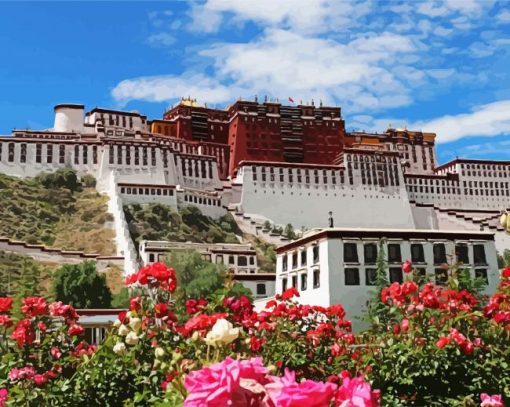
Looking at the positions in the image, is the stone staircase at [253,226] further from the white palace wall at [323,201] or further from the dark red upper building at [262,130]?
the dark red upper building at [262,130]

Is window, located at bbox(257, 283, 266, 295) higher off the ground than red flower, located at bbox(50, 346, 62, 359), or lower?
higher

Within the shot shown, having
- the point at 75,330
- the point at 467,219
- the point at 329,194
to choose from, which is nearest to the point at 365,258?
the point at 75,330

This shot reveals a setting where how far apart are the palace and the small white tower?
0.39 ft

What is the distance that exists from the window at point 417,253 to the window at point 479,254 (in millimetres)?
2901

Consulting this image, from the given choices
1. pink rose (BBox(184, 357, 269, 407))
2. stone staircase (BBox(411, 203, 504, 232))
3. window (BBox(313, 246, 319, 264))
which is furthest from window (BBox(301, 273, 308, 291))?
stone staircase (BBox(411, 203, 504, 232))

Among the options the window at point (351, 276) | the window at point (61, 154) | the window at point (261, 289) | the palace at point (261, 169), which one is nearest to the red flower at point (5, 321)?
the window at point (351, 276)

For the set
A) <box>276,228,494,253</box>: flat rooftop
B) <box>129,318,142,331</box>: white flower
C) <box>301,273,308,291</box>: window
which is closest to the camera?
<box>129,318,142,331</box>: white flower

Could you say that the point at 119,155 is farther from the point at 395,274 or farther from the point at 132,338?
the point at 132,338

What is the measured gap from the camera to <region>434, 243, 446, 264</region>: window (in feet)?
107

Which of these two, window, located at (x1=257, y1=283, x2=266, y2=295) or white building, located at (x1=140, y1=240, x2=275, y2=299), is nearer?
window, located at (x1=257, y1=283, x2=266, y2=295)

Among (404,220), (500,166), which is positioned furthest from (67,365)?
(500,166)

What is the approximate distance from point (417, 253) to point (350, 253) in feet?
11.3

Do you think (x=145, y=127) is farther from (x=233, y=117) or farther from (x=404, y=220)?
(x=404, y=220)

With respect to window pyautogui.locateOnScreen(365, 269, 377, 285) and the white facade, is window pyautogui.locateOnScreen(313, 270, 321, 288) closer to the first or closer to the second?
window pyautogui.locateOnScreen(365, 269, 377, 285)
